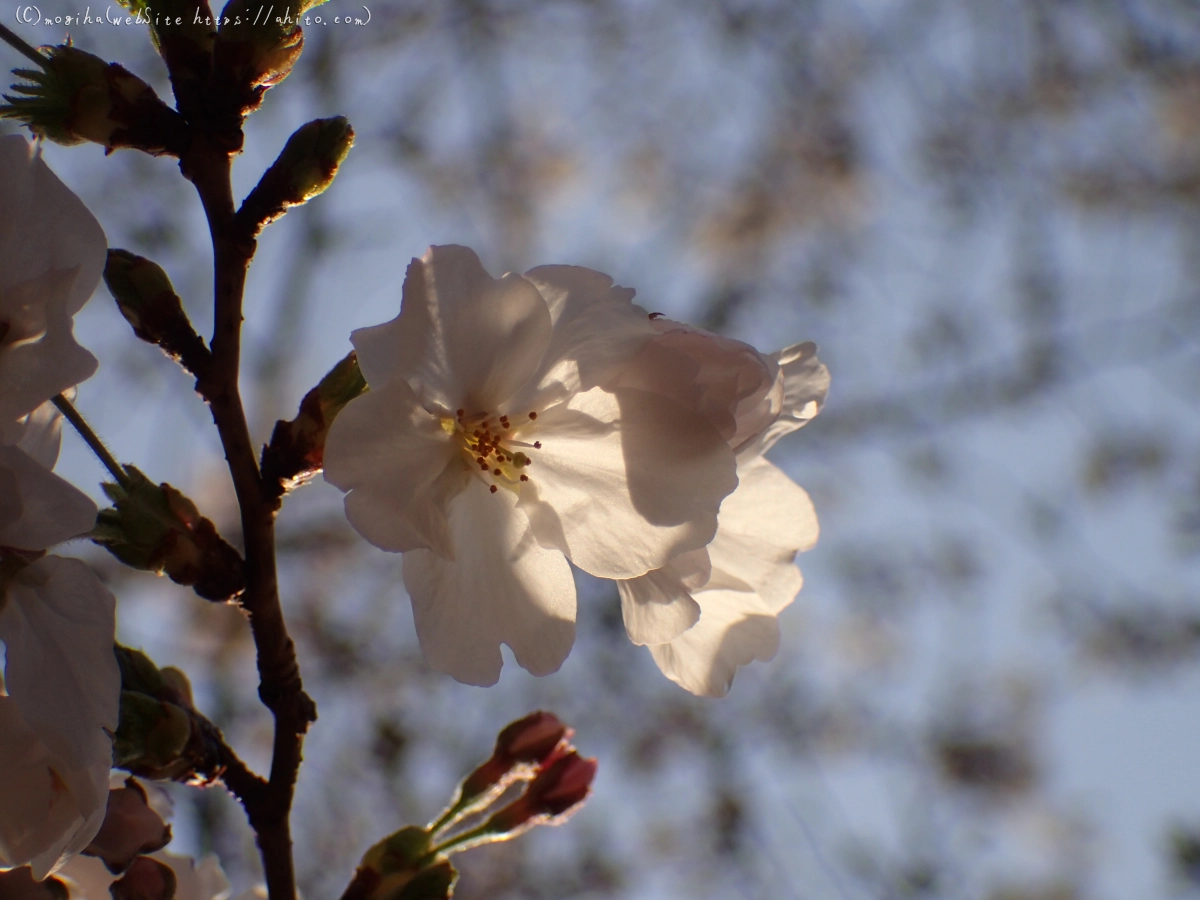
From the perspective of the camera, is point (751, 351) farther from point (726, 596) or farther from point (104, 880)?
point (104, 880)

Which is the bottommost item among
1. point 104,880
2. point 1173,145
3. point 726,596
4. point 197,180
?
point 1173,145

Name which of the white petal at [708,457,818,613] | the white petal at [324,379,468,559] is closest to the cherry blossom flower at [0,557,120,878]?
the white petal at [324,379,468,559]

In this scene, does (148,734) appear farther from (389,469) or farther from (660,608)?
(660,608)

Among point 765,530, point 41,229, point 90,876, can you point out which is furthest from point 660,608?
point 90,876

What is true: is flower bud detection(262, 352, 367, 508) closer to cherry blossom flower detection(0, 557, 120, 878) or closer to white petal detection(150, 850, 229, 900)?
cherry blossom flower detection(0, 557, 120, 878)

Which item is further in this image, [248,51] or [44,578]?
[248,51]

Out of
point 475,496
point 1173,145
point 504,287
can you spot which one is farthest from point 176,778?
point 1173,145
